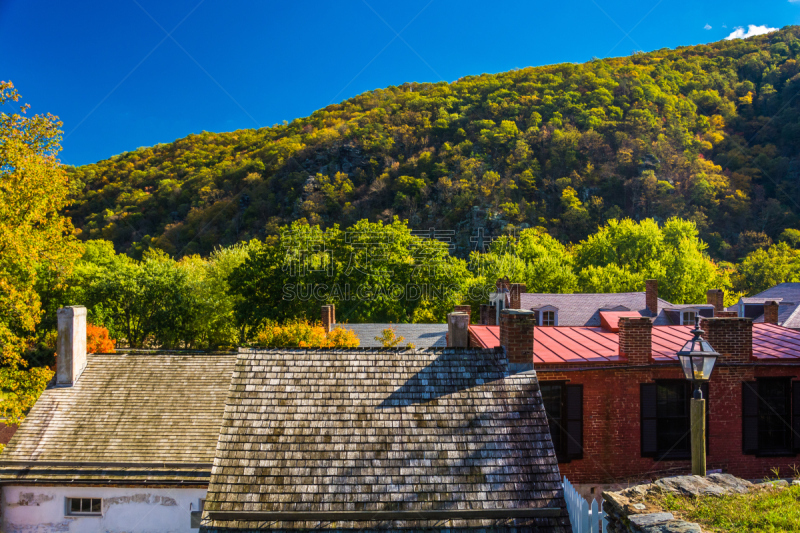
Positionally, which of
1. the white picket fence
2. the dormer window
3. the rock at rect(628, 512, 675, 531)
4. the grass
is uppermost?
the grass

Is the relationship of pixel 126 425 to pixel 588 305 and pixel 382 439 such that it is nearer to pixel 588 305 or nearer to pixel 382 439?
pixel 382 439

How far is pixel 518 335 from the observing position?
27.2 ft

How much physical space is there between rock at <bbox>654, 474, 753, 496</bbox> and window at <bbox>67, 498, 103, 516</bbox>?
40.7 ft

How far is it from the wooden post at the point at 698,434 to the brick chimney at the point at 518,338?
110 inches

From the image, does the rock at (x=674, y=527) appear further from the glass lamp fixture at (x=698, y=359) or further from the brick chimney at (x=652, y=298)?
the brick chimney at (x=652, y=298)

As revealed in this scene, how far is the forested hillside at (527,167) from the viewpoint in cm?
7275

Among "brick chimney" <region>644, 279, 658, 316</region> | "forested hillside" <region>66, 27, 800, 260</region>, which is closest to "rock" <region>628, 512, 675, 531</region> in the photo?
"brick chimney" <region>644, 279, 658, 316</region>

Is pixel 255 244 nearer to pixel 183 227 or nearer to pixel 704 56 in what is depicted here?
pixel 183 227

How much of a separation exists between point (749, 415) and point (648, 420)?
8.71ft

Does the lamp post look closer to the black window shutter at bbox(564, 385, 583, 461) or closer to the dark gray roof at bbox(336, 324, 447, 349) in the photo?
the black window shutter at bbox(564, 385, 583, 461)

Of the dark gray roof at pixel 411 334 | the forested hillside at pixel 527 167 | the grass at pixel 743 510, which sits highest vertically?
the forested hillside at pixel 527 167

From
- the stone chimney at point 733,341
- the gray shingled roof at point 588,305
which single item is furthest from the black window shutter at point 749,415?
the gray shingled roof at point 588,305

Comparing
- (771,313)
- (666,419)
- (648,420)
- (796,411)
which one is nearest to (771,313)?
(771,313)

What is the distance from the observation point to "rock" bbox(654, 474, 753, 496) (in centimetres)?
581
